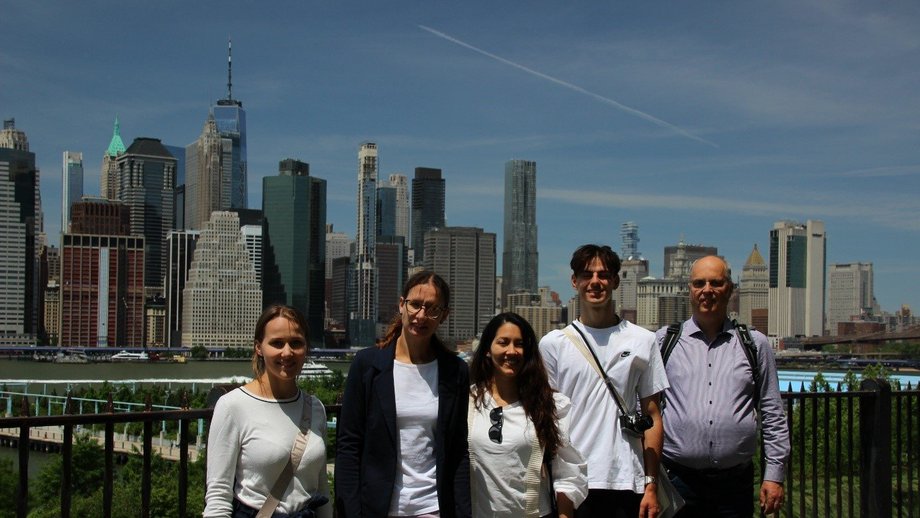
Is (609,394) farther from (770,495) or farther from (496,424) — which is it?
(770,495)

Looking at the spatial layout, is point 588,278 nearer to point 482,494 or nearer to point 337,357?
point 482,494

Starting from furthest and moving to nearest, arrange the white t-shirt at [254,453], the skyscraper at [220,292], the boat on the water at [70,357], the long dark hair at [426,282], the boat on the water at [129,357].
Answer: the skyscraper at [220,292] < the boat on the water at [129,357] < the boat on the water at [70,357] < the long dark hair at [426,282] < the white t-shirt at [254,453]

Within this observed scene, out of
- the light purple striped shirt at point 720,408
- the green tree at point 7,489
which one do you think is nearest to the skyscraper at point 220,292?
the green tree at point 7,489

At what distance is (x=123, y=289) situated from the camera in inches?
6422

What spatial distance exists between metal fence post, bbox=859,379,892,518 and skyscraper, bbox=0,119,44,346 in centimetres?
16754

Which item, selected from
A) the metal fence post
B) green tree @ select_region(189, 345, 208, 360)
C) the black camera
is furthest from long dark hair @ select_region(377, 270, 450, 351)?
green tree @ select_region(189, 345, 208, 360)

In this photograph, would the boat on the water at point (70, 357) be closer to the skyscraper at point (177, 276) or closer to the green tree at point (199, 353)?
the green tree at point (199, 353)

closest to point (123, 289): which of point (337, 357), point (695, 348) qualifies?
point (337, 357)

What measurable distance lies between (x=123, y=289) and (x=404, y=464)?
168824mm

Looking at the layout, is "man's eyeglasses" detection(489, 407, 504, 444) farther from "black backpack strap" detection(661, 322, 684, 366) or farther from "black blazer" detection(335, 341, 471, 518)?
Answer: "black backpack strap" detection(661, 322, 684, 366)

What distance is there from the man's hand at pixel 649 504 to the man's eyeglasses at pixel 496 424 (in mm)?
810

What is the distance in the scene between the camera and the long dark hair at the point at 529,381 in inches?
166

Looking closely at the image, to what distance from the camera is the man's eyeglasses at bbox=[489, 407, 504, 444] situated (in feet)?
13.7

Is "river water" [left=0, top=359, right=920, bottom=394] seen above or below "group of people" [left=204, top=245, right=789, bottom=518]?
below
